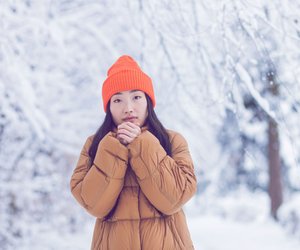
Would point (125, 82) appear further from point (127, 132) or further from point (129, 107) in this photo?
point (127, 132)

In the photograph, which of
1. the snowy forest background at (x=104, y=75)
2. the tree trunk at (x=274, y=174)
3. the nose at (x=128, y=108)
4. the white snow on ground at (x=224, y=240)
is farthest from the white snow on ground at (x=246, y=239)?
the nose at (x=128, y=108)

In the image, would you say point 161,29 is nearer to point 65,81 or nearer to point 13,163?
point 65,81

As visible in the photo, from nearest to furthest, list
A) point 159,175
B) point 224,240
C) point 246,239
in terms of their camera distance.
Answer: point 159,175
point 224,240
point 246,239

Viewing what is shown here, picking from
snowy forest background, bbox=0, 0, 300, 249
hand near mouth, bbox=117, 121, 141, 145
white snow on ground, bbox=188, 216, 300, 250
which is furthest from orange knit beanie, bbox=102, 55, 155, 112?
white snow on ground, bbox=188, 216, 300, 250

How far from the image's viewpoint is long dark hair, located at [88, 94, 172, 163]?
8.82ft

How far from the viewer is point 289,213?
32.0ft

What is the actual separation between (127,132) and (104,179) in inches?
9.3

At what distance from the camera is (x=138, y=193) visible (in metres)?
2.53

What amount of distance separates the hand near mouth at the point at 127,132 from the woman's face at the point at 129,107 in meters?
0.11

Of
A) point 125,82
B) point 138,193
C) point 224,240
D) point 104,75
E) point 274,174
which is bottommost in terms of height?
point 138,193

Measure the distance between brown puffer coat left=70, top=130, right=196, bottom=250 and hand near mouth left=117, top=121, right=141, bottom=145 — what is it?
0.10ft

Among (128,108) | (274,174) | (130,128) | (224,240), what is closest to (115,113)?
(128,108)

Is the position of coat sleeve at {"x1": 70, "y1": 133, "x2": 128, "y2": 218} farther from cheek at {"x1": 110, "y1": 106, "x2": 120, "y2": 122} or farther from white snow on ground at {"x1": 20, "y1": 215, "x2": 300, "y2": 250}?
white snow on ground at {"x1": 20, "y1": 215, "x2": 300, "y2": 250}

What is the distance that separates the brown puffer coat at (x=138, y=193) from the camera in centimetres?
241
